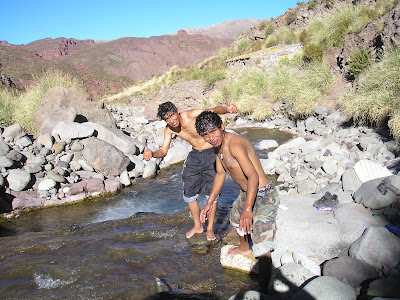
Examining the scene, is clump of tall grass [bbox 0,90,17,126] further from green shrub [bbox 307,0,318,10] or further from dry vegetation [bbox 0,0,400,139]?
green shrub [bbox 307,0,318,10]

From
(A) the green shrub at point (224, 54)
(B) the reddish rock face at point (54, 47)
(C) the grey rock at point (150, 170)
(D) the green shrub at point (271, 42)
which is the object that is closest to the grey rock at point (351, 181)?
(C) the grey rock at point (150, 170)

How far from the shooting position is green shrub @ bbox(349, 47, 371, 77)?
31.9 feet

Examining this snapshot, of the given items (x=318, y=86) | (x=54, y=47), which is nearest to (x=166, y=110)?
(x=318, y=86)

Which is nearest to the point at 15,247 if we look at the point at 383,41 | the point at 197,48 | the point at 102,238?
the point at 102,238

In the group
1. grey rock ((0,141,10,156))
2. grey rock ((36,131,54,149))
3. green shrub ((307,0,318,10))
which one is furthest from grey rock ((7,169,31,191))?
green shrub ((307,0,318,10))

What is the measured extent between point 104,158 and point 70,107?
2530 millimetres

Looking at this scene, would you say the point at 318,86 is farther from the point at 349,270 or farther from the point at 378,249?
the point at 349,270

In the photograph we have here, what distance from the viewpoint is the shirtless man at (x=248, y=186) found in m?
2.48

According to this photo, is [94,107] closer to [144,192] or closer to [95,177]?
[95,177]

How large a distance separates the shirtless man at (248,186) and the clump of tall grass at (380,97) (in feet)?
16.3

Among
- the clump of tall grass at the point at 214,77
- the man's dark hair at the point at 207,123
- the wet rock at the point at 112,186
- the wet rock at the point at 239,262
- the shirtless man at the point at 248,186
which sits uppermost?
the clump of tall grass at the point at 214,77

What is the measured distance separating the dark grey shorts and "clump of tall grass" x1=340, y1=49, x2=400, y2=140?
184 inches

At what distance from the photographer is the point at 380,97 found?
24.0ft

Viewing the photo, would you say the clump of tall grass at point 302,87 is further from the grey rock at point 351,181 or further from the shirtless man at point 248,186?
the shirtless man at point 248,186
